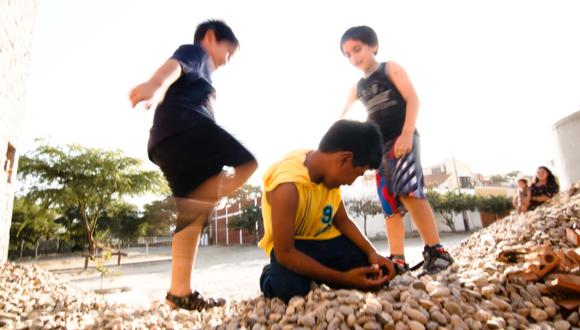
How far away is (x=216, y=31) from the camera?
2221mm

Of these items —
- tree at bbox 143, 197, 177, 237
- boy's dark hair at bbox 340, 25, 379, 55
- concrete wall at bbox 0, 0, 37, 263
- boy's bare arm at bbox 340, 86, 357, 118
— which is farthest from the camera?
tree at bbox 143, 197, 177, 237

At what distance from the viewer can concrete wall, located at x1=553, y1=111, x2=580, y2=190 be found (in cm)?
677

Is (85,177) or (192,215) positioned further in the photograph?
(85,177)

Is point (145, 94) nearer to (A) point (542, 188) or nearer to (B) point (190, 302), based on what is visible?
(B) point (190, 302)

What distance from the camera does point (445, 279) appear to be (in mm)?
1802

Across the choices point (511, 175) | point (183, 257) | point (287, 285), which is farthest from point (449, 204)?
point (511, 175)

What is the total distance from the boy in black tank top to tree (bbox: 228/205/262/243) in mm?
23620

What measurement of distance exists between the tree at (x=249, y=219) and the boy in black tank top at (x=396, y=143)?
23.6 meters

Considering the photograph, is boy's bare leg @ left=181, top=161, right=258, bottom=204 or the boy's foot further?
the boy's foot

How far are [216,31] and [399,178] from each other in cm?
166

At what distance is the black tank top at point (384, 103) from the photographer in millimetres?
2572

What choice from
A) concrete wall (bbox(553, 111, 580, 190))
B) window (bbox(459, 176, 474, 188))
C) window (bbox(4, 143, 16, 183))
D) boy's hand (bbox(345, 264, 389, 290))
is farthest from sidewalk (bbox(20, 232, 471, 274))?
window (bbox(459, 176, 474, 188))

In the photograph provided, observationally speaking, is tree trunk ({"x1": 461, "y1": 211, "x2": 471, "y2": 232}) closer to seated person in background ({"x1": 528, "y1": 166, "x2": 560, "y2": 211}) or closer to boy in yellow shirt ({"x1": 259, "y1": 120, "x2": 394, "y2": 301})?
seated person in background ({"x1": 528, "y1": 166, "x2": 560, "y2": 211})

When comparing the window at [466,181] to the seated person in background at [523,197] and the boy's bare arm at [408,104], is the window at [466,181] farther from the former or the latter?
the boy's bare arm at [408,104]
